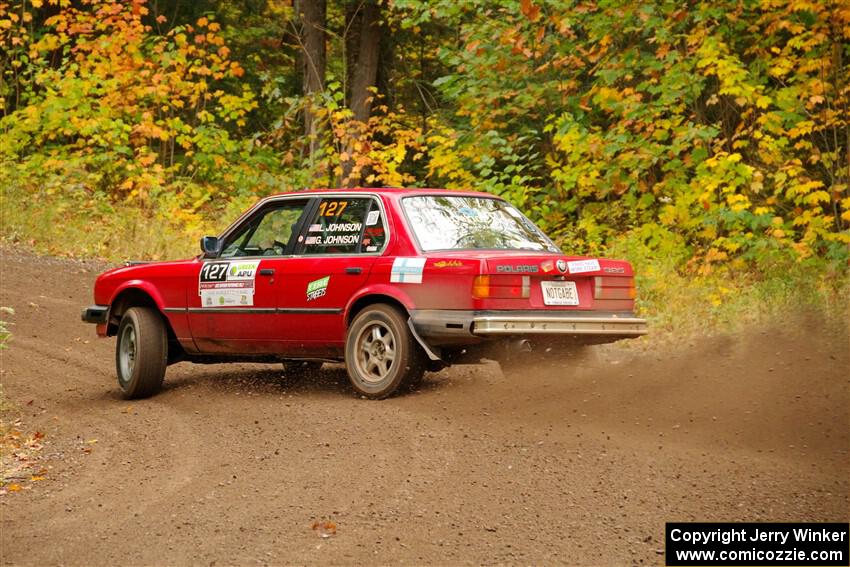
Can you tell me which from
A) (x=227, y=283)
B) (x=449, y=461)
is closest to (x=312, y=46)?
(x=227, y=283)

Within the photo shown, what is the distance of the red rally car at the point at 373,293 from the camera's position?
8.39 metres

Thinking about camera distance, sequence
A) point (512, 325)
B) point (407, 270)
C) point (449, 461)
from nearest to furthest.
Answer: point (449, 461) < point (512, 325) < point (407, 270)

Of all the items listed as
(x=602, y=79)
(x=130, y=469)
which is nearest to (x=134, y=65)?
(x=602, y=79)

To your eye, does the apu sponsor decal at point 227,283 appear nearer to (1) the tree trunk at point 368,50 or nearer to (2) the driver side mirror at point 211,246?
(2) the driver side mirror at point 211,246

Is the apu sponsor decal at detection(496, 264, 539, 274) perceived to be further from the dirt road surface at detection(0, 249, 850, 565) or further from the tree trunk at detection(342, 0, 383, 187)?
the tree trunk at detection(342, 0, 383, 187)

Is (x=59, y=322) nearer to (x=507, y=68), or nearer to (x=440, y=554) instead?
(x=507, y=68)

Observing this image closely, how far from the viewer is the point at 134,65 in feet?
75.5

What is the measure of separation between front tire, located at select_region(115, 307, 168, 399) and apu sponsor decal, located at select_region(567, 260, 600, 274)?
12.7ft

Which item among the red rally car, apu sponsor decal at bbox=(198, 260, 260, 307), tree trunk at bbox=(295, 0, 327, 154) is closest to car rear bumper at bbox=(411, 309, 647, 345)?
the red rally car

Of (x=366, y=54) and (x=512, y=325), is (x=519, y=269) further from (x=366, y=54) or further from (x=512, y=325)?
(x=366, y=54)

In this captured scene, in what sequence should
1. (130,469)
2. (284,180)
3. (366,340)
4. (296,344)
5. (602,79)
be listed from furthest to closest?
(284,180) < (602,79) < (296,344) < (366,340) < (130,469)

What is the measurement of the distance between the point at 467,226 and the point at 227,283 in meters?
2.23

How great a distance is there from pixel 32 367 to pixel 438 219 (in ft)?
16.1

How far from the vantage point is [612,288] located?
8.91 m
